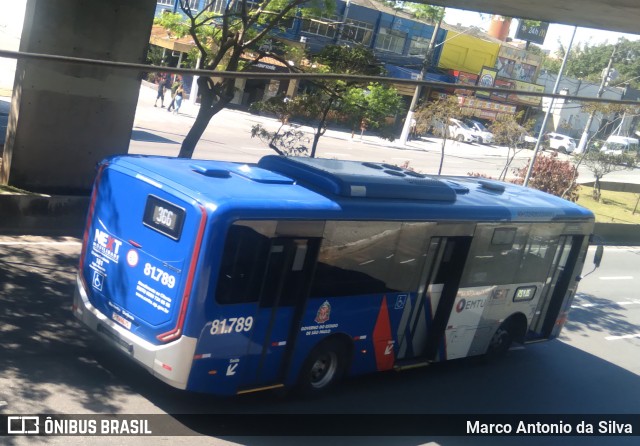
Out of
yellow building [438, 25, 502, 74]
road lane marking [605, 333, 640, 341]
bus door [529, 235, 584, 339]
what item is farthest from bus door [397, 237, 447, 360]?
yellow building [438, 25, 502, 74]

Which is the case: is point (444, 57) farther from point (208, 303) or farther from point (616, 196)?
point (208, 303)

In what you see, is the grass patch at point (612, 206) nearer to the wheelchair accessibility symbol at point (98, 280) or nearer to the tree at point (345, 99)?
the tree at point (345, 99)

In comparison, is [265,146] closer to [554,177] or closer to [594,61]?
[554,177]

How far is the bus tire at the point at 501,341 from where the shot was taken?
1248cm

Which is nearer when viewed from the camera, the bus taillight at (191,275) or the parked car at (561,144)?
the bus taillight at (191,275)

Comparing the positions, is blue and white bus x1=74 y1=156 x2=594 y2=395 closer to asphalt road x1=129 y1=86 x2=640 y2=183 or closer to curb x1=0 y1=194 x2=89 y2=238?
curb x1=0 y1=194 x2=89 y2=238

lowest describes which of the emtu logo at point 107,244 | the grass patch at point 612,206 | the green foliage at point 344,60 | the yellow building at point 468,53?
the grass patch at point 612,206

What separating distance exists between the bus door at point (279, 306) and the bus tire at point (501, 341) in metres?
4.60

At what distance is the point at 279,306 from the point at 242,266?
810 millimetres

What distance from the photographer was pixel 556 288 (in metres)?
13.2

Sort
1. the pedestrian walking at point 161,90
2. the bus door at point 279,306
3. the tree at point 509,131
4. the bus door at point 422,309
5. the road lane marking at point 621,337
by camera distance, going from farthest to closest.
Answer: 1. the pedestrian walking at point 161,90
2. the tree at point 509,131
3. the road lane marking at point 621,337
4. the bus door at point 422,309
5. the bus door at point 279,306

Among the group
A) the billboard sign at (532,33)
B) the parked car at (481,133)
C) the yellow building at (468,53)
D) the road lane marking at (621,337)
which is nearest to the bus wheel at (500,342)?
the road lane marking at (621,337)

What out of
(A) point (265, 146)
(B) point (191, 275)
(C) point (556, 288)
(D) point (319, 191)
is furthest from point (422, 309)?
(A) point (265, 146)

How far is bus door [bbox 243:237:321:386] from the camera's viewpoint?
8.59 metres
